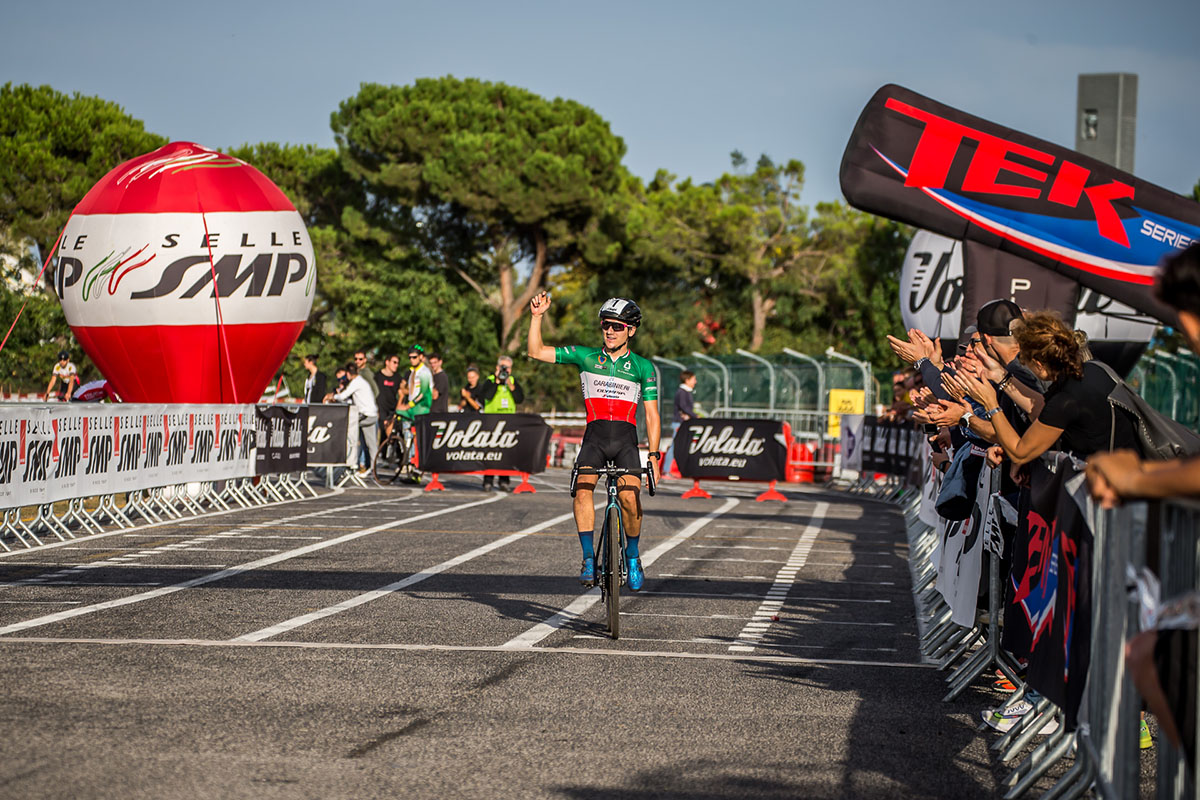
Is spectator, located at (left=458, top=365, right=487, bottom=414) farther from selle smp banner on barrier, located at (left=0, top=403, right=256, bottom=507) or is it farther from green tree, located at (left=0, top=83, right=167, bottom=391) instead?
green tree, located at (left=0, top=83, right=167, bottom=391)

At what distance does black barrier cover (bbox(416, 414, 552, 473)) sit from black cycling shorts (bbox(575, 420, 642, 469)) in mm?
13168

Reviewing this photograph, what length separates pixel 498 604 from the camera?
995 centimetres

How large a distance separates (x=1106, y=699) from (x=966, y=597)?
10.2ft

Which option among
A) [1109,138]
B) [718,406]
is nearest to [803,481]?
[718,406]

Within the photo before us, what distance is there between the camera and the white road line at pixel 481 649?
7934 mm

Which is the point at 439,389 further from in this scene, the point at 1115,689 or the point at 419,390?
the point at 1115,689

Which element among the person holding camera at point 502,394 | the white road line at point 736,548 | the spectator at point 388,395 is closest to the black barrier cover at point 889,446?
the person holding camera at point 502,394

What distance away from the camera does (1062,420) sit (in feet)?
20.2

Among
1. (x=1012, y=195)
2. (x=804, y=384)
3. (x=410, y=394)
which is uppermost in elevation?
(x=1012, y=195)

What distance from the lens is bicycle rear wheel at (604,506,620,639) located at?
8.57m

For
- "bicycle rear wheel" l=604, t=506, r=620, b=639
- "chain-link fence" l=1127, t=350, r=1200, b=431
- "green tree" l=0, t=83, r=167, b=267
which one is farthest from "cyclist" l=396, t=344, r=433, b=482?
"green tree" l=0, t=83, r=167, b=267

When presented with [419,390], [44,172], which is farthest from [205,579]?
[44,172]

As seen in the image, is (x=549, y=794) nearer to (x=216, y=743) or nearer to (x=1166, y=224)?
(x=216, y=743)

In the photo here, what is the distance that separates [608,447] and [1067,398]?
3.86 m
